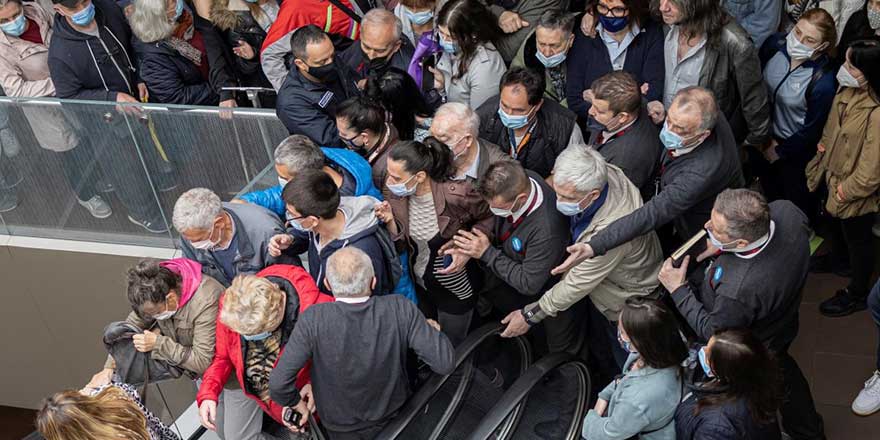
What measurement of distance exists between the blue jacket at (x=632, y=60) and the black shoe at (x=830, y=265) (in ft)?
5.65

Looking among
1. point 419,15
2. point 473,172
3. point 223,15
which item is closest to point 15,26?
point 223,15

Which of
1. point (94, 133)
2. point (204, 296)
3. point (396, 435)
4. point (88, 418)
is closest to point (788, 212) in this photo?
point (396, 435)

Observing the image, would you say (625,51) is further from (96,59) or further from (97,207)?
(97,207)

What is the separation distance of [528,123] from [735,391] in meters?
1.84

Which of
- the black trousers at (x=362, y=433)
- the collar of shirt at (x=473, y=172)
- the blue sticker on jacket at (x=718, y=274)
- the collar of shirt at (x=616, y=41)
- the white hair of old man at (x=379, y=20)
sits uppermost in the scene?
the white hair of old man at (x=379, y=20)

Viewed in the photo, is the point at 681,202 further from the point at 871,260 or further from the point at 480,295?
the point at 871,260

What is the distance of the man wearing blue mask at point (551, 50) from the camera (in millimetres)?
4711

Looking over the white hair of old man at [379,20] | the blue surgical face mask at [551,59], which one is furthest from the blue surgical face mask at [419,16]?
the blue surgical face mask at [551,59]

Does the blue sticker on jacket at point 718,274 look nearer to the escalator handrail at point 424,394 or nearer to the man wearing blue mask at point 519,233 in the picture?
the man wearing blue mask at point 519,233

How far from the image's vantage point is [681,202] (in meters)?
4.02

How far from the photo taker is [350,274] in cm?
347

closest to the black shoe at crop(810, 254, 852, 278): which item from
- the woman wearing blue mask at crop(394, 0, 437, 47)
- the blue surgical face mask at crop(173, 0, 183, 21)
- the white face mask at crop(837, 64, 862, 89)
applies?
the white face mask at crop(837, 64, 862, 89)

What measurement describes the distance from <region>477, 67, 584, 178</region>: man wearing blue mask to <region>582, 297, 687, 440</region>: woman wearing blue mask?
52.3 inches

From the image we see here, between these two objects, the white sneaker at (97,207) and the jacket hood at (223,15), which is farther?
the white sneaker at (97,207)
